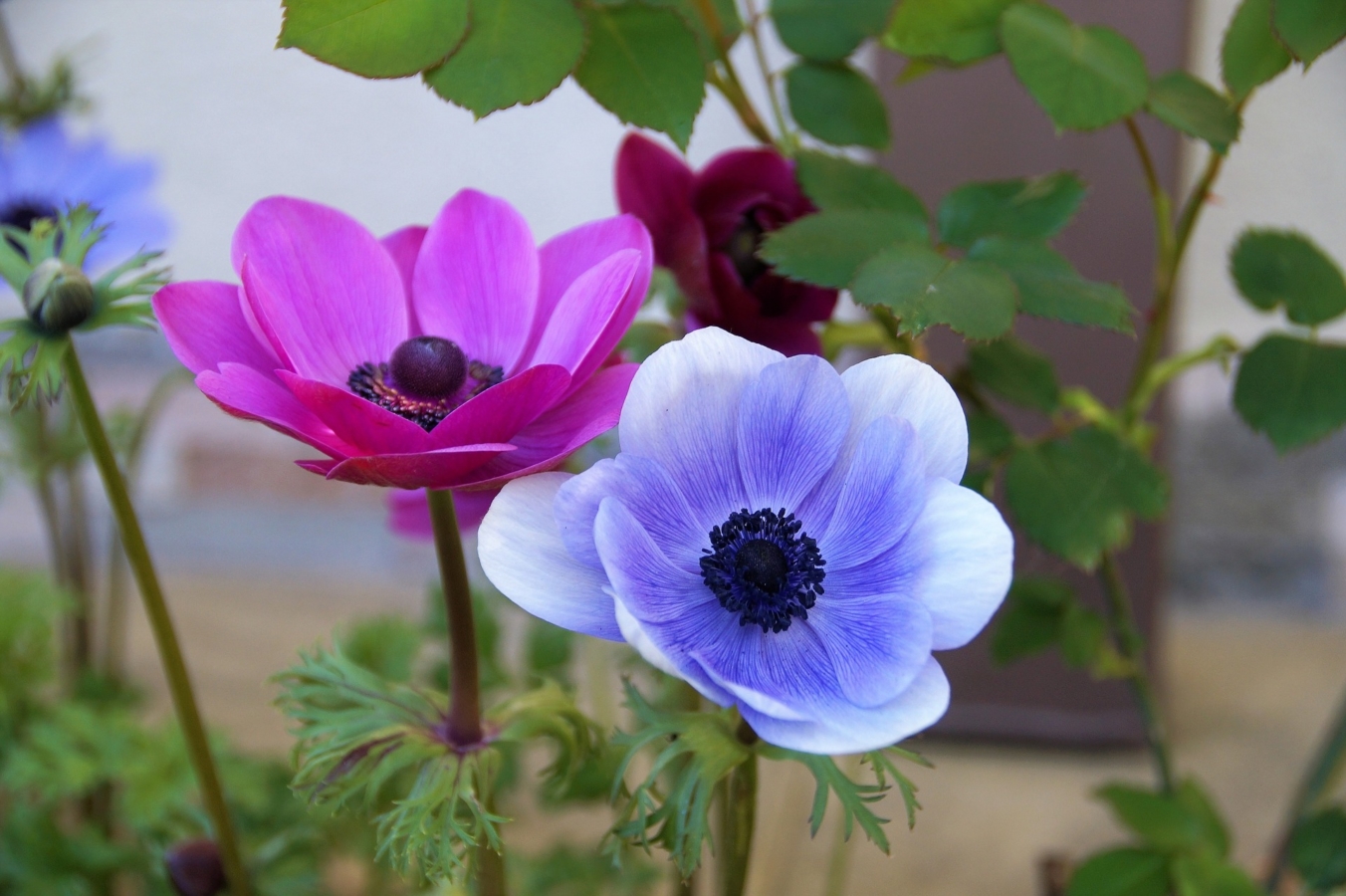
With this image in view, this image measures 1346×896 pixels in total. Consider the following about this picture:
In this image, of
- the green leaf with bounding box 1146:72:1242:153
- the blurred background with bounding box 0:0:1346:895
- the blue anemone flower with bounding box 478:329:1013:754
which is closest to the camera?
the blue anemone flower with bounding box 478:329:1013:754

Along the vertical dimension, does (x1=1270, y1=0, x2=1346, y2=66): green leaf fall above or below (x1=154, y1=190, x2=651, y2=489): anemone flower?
above

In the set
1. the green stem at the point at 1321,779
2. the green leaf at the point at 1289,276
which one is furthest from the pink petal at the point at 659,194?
the green stem at the point at 1321,779

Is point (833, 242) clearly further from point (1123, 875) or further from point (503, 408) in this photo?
point (1123, 875)

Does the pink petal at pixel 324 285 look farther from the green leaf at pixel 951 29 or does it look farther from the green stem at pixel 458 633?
the green leaf at pixel 951 29

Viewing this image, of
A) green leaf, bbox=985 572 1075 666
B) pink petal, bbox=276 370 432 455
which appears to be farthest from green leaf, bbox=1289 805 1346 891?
pink petal, bbox=276 370 432 455

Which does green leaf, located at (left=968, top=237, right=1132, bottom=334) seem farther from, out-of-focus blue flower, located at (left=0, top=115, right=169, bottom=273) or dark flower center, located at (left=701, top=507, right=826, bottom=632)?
out-of-focus blue flower, located at (left=0, top=115, right=169, bottom=273)

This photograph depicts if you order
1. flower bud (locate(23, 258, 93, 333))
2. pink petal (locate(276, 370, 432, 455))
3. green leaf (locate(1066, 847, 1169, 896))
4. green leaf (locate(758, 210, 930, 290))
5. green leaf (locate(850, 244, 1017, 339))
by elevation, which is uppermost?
green leaf (locate(758, 210, 930, 290))
